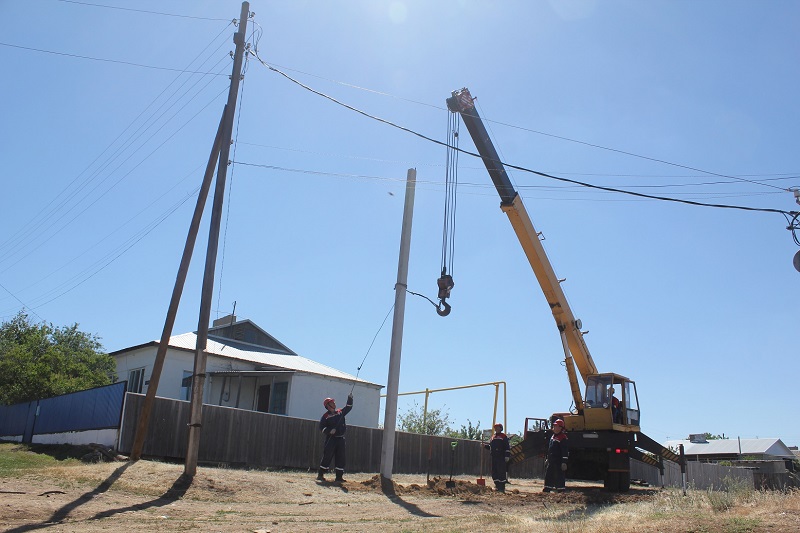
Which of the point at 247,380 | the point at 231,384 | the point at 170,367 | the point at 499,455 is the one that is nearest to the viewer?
the point at 499,455

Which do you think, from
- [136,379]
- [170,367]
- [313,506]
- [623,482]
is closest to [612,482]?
[623,482]

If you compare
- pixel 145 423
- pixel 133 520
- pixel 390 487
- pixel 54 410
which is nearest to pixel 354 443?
pixel 390 487

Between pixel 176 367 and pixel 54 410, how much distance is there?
20.7ft

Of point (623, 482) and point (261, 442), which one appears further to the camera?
point (261, 442)

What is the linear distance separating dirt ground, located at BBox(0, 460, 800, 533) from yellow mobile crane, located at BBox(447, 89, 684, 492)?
3.72 meters

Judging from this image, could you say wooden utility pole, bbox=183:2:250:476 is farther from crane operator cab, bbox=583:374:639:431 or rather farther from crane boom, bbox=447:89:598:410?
crane operator cab, bbox=583:374:639:431

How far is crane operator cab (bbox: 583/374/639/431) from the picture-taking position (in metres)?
19.8

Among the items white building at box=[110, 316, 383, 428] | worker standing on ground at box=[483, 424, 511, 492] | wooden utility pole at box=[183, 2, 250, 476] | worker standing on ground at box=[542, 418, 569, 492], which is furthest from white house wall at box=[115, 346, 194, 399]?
worker standing on ground at box=[542, 418, 569, 492]

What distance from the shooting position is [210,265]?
15.0m

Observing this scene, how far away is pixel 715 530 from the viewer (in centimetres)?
840

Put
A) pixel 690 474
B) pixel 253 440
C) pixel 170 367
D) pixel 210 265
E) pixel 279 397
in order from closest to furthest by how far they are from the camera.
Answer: pixel 210 265 → pixel 253 440 → pixel 170 367 → pixel 279 397 → pixel 690 474

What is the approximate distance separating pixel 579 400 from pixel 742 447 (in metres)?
51.6

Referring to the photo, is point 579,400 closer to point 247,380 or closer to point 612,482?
point 612,482

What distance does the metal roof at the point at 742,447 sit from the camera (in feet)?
206
